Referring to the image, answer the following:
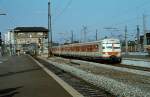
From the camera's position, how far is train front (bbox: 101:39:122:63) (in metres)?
48.1

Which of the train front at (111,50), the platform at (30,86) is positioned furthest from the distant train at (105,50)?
the platform at (30,86)

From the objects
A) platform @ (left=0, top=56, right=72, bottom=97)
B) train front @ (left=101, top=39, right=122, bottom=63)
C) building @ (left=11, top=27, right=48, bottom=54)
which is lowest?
platform @ (left=0, top=56, right=72, bottom=97)

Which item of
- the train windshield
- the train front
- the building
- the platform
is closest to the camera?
the platform

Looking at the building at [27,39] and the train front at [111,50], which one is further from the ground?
the building at [27,39]

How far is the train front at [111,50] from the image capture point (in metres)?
48.1

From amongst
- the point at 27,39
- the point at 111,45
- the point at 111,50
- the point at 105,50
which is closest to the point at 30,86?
the point at 105,50

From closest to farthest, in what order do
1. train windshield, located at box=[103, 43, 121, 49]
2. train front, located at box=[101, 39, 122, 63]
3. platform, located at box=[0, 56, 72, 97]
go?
platform, located at box=[0, 56, 72, 97] → train front, located at box=[101, 39, 122, 63] → train windshield, located at box=[103, 43, 121, 49]

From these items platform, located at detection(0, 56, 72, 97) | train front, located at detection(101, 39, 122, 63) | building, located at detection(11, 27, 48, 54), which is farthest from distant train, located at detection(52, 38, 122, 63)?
building, located at detection(11, 27, 48, 54)

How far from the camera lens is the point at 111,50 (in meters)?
49.0

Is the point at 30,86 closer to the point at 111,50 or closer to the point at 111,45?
the point at 111,50

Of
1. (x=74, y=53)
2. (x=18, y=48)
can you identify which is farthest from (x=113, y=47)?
(x=18, y=48)

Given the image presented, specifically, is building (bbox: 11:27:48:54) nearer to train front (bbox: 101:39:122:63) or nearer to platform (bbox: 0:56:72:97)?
train front (bbox: 101:39:122:63)

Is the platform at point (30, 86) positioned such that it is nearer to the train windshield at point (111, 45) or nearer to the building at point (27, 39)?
the train windshield at point (111, 45)

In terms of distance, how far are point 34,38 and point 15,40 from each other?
14066mm
